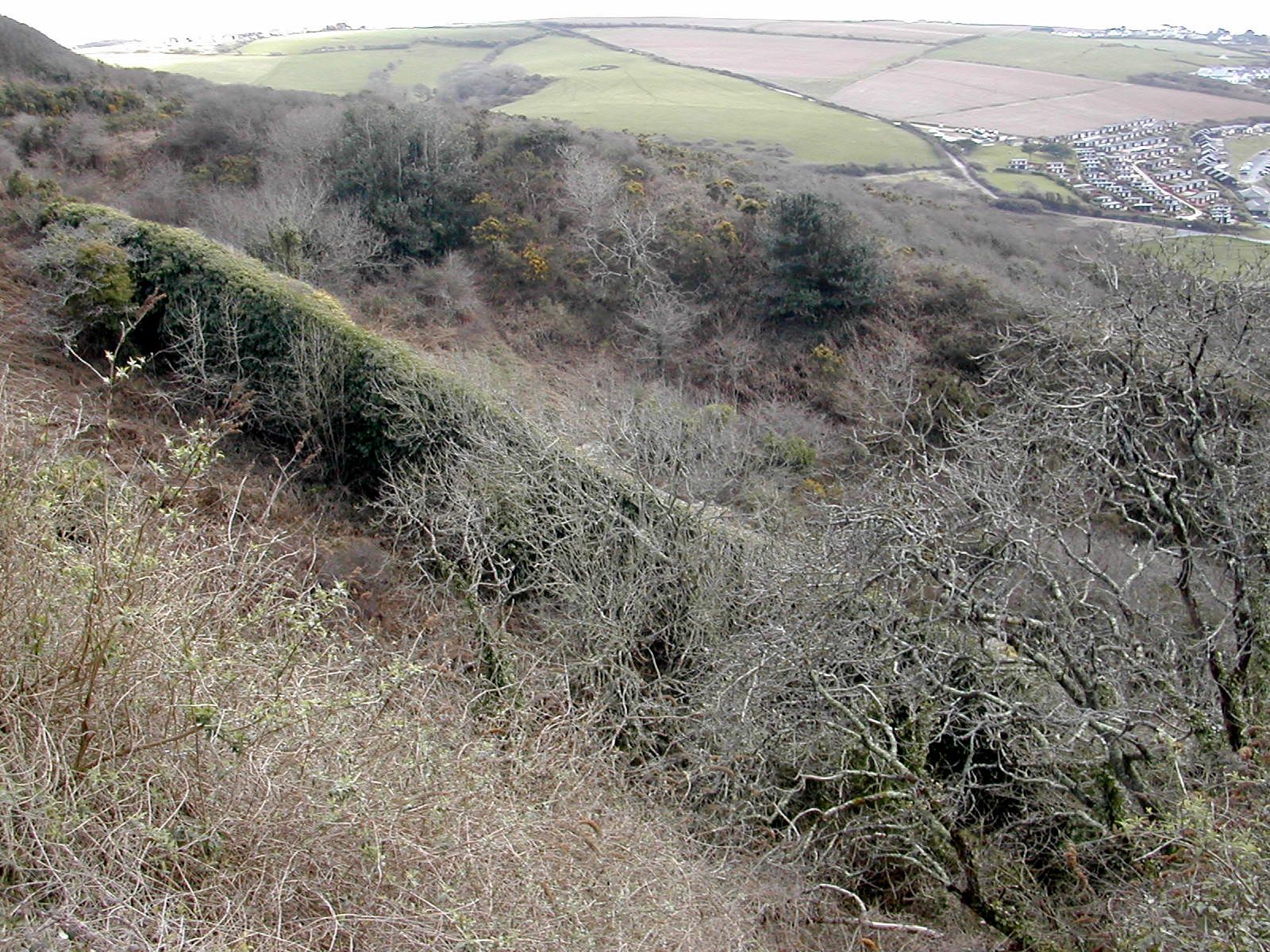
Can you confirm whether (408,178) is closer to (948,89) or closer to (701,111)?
(701,111)

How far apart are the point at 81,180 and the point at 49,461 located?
18.6 m

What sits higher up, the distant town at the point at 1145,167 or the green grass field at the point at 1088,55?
the green grass field at the point at 1088,55

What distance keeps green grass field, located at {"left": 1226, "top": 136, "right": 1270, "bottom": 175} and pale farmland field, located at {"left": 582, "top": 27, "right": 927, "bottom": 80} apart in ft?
57.4

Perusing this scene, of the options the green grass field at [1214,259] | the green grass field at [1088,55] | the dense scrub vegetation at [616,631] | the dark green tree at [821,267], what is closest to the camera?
the dense scrub vegetation at [616,631]

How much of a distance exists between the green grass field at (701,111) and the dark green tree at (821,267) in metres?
11.0

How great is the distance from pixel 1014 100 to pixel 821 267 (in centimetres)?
1765

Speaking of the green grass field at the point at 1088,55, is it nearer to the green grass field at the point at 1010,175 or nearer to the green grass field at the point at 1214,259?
the green grass field at the point at 1010,175

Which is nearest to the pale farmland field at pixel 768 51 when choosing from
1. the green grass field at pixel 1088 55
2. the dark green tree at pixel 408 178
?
the green grass field at pixel 1088 55

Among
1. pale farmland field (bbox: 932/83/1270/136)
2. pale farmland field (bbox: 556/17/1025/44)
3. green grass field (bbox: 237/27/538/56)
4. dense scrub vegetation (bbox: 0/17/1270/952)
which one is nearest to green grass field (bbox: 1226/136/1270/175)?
pale farmland field (bbox: 932/83/1270/136)

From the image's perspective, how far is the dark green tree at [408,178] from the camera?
726 inches

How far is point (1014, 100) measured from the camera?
29.5 metres

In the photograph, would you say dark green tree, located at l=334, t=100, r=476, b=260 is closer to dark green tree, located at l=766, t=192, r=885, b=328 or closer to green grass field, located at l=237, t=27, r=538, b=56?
dark green tree, located at l=766, t=192, r=885, b=328

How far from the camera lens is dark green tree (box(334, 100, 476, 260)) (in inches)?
726

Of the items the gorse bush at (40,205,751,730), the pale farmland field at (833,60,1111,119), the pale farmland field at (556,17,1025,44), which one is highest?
the pale farmland field at (556,17,1025,44)
